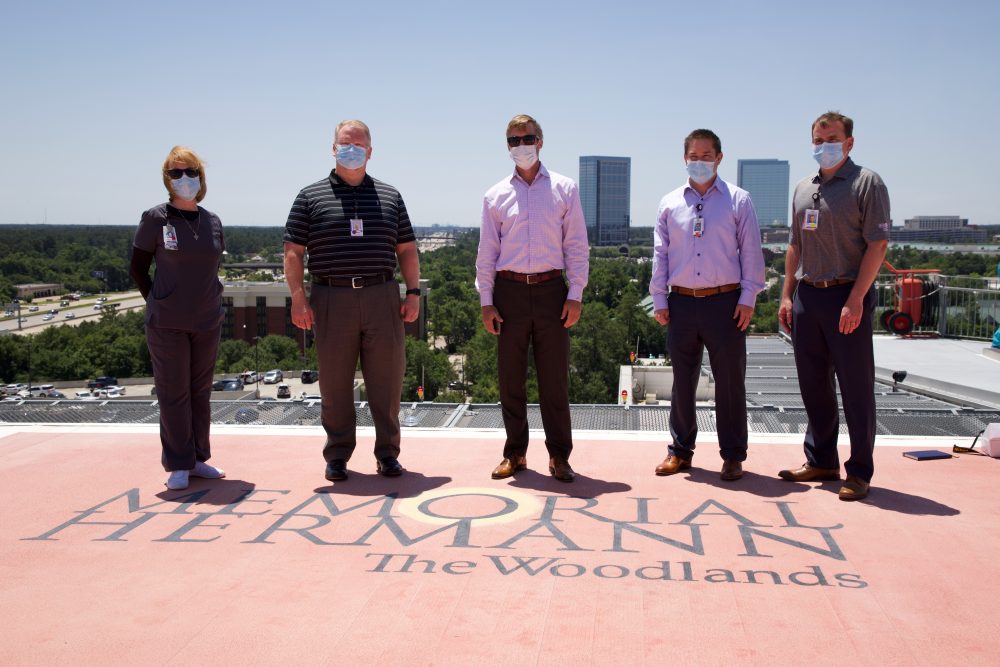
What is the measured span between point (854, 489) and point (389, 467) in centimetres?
247

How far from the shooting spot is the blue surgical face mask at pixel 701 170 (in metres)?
4.63

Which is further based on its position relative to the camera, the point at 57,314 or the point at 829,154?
the point at 57,314

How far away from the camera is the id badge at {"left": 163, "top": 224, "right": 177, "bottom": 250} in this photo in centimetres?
458

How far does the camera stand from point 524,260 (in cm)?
468

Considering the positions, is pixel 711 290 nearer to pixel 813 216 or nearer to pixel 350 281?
pixel 813 216

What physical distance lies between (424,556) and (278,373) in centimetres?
5501

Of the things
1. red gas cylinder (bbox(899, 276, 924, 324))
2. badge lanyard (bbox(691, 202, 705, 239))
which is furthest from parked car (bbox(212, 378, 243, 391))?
badge lanyard (bbox(691, 202, 705, 239))

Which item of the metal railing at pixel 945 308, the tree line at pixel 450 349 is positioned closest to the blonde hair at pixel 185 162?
the metal railing at pixel 945 308

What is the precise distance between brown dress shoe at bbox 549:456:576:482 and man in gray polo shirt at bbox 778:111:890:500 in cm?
120

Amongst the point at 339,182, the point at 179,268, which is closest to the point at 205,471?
the point at 179,268

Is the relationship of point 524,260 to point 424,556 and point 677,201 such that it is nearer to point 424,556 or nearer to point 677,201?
point 677,201

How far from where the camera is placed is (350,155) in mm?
4699

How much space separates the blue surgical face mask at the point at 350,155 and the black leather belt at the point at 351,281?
0.61 meters

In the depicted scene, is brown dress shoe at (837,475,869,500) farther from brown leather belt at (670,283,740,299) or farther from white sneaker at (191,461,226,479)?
white sneaker at (191,461,226,479)
